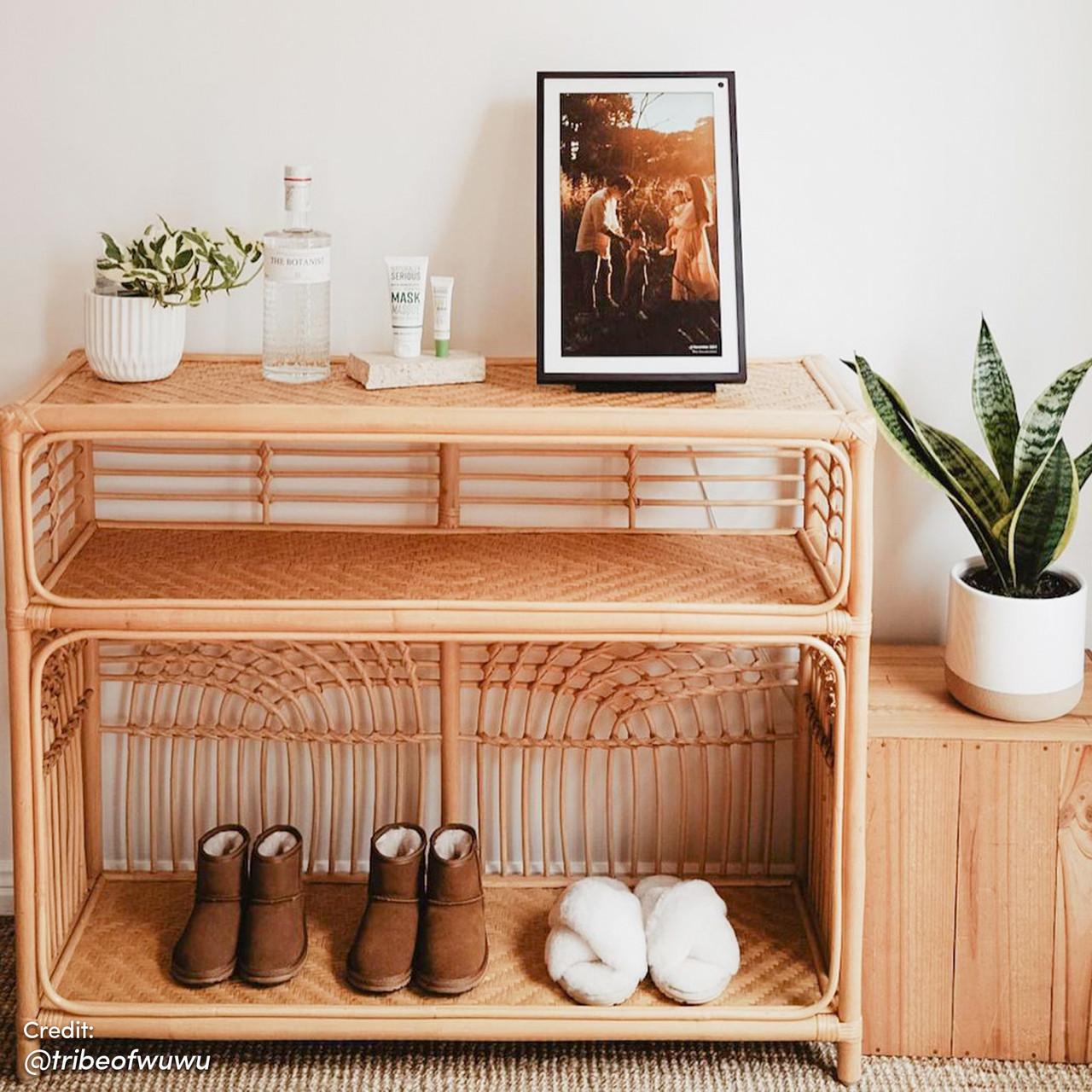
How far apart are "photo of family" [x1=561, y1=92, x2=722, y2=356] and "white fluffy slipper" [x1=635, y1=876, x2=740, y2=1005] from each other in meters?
0.69

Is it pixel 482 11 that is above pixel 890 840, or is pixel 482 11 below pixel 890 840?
above

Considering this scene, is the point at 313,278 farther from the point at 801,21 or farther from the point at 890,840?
the point at 890,840

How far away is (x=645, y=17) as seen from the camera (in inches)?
72.9

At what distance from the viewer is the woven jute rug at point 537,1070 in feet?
5.91

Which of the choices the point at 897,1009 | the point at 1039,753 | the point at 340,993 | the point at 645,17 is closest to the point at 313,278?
the point at 645,17

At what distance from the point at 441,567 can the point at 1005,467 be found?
2.28ft

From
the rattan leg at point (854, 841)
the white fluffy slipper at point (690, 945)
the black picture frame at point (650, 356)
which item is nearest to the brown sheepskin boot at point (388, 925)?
the white fluffy slipper at point (690, 945)

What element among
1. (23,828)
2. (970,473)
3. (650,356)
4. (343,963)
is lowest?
(343,963)

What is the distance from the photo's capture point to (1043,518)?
1.73m

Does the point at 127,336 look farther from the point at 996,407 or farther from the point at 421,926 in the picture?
the point at 996,407

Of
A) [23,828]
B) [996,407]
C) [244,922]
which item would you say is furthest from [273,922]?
[996,407]

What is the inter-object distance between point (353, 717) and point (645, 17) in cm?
100

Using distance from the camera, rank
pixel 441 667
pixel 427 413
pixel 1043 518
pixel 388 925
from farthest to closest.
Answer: pixel 441 667 → pixel 388 925 → pixel 1043 518 → pixel 427 413

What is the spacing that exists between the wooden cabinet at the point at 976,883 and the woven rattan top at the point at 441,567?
0.25 m
